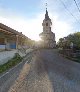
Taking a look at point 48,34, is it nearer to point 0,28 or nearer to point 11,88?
point 0,28

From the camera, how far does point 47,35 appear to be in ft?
320

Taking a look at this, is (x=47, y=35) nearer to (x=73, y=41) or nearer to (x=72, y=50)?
(x=73, y=41)

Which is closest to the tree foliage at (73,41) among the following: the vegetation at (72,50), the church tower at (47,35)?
the vegetation at (72,50)

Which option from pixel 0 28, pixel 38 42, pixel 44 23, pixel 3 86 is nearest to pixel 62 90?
pixel 3 86

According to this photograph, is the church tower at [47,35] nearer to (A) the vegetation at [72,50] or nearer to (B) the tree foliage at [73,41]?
(B) the tree foliage at [73,41]

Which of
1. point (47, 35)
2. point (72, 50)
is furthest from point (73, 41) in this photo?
point (47, 35)

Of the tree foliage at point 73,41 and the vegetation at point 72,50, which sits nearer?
the vegetation at point 72,50

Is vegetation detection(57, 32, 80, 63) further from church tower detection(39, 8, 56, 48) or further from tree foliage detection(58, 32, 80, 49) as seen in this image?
church tower detection(39, 8, 56, 48)

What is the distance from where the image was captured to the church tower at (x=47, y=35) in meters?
95.9

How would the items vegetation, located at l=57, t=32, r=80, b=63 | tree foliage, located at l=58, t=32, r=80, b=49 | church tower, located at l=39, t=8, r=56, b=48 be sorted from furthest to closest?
1. church tower, located at l=39, t=8, r=56, b=48
2. tree foliage, located at l=58, t=32, r=80, b=49
3. vegetation, located at l=57, t=32, r=80, b=63

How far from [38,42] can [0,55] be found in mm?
77136

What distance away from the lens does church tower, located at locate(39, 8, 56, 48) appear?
95919 millimetres


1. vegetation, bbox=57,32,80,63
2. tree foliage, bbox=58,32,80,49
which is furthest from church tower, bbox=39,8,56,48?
vegetation, bbox=57,32,80,63

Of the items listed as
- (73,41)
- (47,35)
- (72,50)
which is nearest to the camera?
(72,50)
